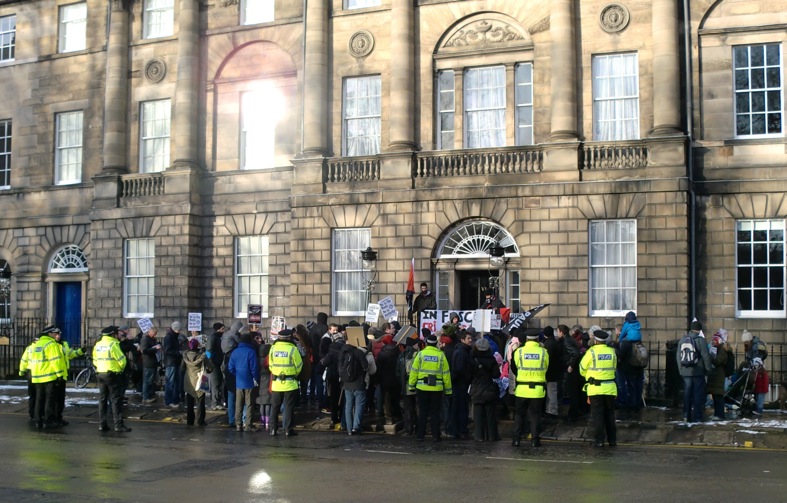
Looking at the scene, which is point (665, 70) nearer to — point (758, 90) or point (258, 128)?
point (758, 90)

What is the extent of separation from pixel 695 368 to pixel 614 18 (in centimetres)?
1182

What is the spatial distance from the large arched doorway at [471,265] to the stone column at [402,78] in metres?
2.98

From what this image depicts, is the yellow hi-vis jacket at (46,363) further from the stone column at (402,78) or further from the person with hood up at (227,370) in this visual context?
the stone column at (402,78)

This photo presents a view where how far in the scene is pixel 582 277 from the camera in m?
27.0

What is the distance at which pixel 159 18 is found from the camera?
112 feet

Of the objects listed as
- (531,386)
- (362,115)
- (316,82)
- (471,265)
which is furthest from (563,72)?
(531,386)

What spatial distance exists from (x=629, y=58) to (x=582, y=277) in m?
6.15

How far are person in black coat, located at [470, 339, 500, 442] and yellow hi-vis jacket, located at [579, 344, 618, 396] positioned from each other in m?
1.80

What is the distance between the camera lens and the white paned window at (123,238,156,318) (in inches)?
1307

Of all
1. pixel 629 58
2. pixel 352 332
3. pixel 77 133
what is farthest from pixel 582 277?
pixel 77 133

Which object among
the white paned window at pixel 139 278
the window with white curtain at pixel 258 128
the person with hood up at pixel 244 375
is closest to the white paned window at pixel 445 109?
the window with white curtain at pixel 258 128

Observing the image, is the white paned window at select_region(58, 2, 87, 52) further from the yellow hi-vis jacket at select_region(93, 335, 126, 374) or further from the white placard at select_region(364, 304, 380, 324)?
the yellow hi-vis jacket at select_region(93, 335, 126, 374)

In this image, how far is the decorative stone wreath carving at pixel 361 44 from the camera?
3036 cm

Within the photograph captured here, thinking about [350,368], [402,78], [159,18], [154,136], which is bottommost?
[350,368]
